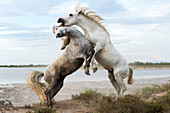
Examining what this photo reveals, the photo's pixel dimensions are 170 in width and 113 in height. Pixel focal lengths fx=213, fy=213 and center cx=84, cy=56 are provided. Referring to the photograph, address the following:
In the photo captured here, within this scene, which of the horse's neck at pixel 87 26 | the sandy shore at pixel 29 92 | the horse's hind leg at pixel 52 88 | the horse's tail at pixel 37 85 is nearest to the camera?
the horse's hind leg at pixel 52 88

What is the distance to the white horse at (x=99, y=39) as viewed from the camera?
6133 mm

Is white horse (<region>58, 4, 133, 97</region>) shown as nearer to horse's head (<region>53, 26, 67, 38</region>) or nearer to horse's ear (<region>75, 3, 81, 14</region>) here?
horse's ear (<region>75, 3, 81, 14</region>)

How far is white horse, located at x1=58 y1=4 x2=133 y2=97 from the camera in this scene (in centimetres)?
613

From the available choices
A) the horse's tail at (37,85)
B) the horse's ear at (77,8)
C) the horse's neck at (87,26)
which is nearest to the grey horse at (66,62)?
the horse's tail at (37,85)

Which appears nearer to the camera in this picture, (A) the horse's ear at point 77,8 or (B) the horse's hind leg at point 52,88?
(B) the horse's hind leg at point 52,88

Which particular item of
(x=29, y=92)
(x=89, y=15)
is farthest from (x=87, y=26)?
(x=29, y=92)

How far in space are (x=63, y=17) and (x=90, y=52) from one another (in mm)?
1326

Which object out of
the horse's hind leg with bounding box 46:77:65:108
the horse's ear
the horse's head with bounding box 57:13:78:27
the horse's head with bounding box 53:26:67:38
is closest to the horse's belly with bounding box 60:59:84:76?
the horse's hind leg with bounding box 46:77:65:108

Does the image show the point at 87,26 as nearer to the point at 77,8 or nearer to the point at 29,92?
the point at 77,8

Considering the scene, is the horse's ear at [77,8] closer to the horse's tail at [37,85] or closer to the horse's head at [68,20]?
the horse's head at [68,20]

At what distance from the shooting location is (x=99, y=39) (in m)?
6.24

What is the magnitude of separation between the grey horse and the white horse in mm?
456

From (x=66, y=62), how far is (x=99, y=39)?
121 cm

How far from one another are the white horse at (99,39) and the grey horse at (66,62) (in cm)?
46
